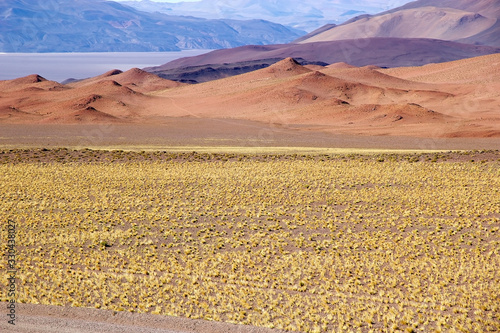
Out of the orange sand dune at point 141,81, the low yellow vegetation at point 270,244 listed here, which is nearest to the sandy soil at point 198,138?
the low yellow vegetation at point 270,244

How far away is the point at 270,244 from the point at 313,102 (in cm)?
6400

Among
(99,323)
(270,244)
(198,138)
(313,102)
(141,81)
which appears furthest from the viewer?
(141,81)

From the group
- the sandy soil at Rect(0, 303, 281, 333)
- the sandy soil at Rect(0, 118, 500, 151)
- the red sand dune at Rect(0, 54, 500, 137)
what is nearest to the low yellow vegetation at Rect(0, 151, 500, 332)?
the sandy soil at Rect(0, 303, 281, 333)

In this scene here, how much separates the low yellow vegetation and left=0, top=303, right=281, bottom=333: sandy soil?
0.43m

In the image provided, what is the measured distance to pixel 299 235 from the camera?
56.9 ft

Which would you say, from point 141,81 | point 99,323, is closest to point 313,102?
point 141,81

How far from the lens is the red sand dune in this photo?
61.8m

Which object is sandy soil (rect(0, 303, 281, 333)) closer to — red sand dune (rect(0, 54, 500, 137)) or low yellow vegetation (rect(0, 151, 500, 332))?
low yellow vegetation (rect(0, 151, 500, 332))

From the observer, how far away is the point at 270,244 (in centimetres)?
1648

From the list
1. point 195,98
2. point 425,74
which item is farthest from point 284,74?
point 425,74

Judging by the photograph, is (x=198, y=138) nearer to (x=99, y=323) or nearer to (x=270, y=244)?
(x=270, y=244)

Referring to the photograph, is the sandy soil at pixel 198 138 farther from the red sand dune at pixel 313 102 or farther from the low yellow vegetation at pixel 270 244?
the low yellow vegetation at pixel 270 244

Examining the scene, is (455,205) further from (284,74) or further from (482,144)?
(284,74)

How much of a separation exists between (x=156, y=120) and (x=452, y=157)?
4168cm
